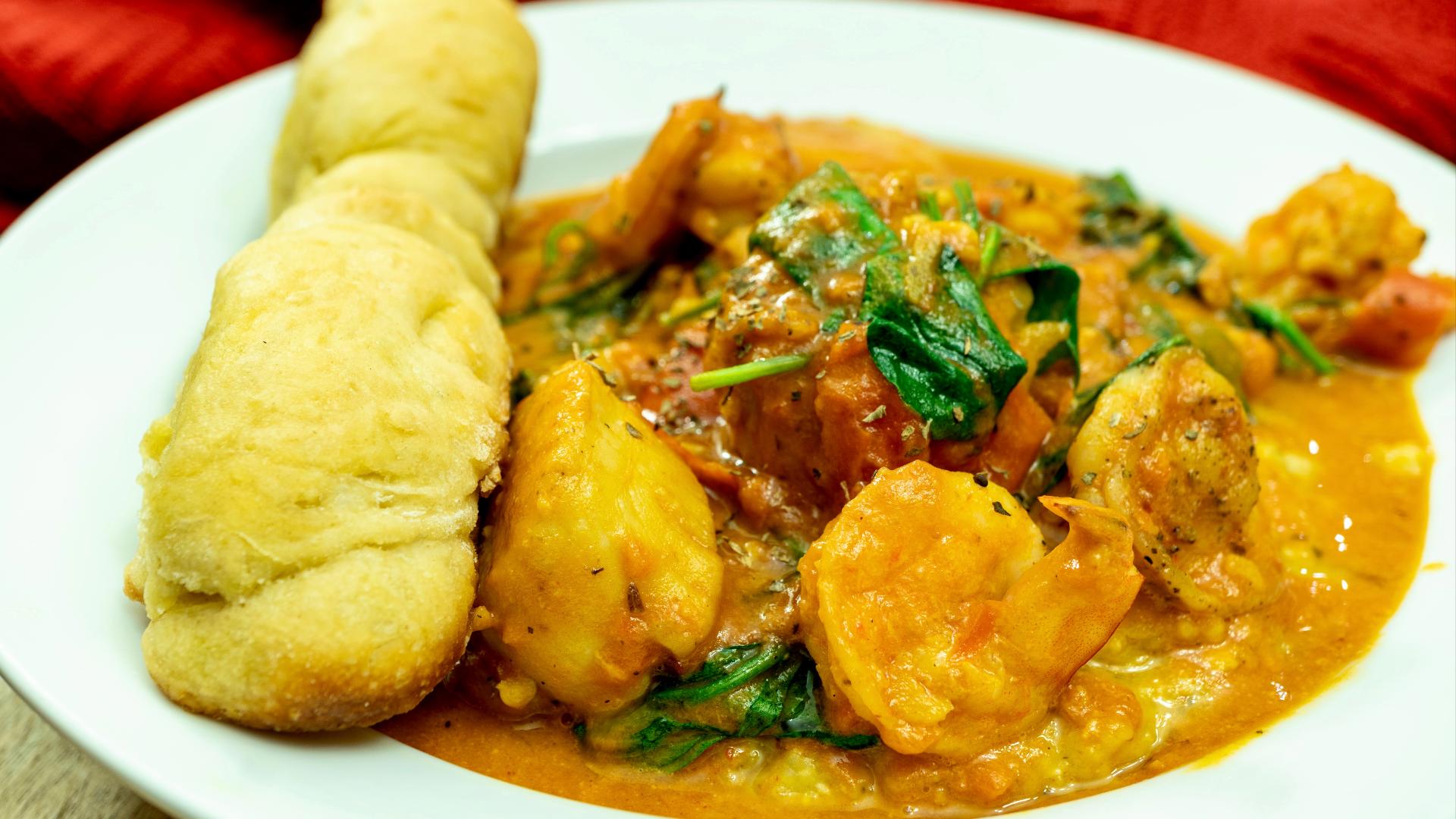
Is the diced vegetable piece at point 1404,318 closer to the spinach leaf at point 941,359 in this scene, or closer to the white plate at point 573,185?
the white plate at point 573,185

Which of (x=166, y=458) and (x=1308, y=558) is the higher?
(x=166, y=458)

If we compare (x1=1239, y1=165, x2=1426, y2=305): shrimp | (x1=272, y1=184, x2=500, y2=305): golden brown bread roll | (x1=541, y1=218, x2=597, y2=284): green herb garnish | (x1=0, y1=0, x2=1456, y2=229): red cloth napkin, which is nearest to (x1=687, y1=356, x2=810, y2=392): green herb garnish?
(x1=272, y1=184, x2=500, y2=305): golden brown bread roll

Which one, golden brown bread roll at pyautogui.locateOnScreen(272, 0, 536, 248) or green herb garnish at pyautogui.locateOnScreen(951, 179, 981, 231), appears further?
golden brown bread roll at pyautogui.locateOnScreen(272, 0, 536, 248)

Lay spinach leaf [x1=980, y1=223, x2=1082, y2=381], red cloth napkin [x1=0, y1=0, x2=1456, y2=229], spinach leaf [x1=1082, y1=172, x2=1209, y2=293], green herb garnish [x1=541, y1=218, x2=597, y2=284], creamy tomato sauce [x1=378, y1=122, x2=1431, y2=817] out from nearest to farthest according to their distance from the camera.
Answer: creamy tomato sauce [x1=378, y1=122, x2=1431, y2=817]
spinach leaf [x1=980, y1=223, x2=1082, y2=381]
green herb garnish [x1=541, y1=218, x2=597, y2=284]
spinach leaf [x1=1082, y1=172, x2=1209, y2=293]
red cloth napkin [x1=0, y1=0, x2=1456, y2=229]

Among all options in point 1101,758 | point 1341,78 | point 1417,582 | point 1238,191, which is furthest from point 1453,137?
point 1101,758

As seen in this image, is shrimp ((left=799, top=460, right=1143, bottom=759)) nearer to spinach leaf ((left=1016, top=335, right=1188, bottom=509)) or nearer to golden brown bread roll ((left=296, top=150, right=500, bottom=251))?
spinach leaf ((left=1016, top=335, right=1188, bottom=509))

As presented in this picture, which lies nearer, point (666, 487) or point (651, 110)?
point (666, 487)

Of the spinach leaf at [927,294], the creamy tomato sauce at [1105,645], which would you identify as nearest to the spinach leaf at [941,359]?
the spinach leaf at [927,294]

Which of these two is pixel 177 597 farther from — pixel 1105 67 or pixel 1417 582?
pixel 1105 67
